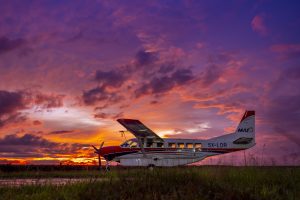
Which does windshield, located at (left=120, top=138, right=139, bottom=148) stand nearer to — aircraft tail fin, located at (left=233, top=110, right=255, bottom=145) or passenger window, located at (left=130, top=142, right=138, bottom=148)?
passenger window, located at (left=130, top=142, right=138, bottom=148)

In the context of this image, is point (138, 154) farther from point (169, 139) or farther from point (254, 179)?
point (254, 179)

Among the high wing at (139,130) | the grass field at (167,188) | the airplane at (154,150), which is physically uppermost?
the high wing at (139,130)

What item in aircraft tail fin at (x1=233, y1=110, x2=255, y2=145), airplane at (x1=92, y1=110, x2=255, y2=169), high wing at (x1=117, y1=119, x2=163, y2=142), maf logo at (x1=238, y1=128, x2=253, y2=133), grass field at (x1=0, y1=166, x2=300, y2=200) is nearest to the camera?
grass field at (x1=0, y1=166, x2=300, y2=200)

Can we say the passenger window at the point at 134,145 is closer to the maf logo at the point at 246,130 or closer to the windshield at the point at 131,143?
the windshield at the point at 131,143

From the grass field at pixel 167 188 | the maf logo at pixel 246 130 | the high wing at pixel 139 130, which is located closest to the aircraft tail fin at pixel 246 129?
the maf logo at pixel 246 130

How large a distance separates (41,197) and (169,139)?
2449cm

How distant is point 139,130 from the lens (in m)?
32.8

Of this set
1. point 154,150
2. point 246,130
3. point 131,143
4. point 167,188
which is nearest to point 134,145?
Answer: point 131,143

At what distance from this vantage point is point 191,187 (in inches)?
431

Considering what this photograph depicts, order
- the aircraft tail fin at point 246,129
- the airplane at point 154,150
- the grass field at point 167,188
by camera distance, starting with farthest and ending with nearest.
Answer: the aircraft tail fin at point 246,129
the airplane at point 154,150
the grass field at point 167,188

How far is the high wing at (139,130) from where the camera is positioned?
31.4 m

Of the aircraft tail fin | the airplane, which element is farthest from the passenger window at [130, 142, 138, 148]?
the aircraft tail fin

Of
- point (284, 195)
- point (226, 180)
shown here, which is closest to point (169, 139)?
point (226, 180)

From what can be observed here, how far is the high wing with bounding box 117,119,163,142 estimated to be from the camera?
103ft
